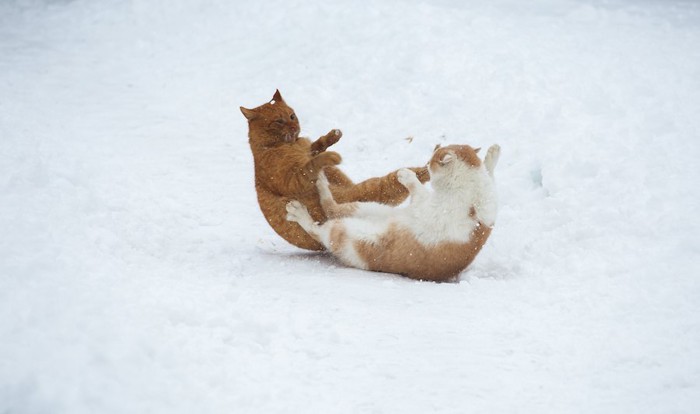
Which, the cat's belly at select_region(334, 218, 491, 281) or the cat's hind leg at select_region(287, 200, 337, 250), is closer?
the cat's belly at select_region(334, 218, 491, 281)

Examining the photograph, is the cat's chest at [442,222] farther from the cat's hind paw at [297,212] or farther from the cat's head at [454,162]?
the cat's hind paw at [297,212]

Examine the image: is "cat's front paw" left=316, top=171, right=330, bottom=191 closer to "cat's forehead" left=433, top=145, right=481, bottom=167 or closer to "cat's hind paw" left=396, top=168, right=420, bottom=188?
"cat's hind paw" left=396, top=168, right=420, bottom=188

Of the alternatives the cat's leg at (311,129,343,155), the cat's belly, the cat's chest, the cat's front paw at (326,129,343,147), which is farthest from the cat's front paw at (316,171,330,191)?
the cat's chest

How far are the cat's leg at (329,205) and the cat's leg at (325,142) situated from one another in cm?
17

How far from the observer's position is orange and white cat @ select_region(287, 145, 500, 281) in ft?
14.0

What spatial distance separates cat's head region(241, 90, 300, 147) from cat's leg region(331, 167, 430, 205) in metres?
0.59

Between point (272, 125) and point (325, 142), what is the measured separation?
0.42 m

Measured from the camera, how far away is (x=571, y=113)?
242 inches

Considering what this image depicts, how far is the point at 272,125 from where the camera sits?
4.61m

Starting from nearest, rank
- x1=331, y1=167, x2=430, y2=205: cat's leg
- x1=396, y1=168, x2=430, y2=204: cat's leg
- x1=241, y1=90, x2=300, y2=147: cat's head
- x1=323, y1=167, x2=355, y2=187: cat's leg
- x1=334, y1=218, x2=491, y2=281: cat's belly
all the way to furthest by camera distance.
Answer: x1=334, y1=218, x2=491, y2=281: cat's belly → x1=396, y1=168, x2=430, y2=204: cat's leg → x1=241, y1=90, x2=300, y2=147: cat's head → x1=331, y1=167, x2=430, y2=205: cat's leg → x1=323, y1=167, x2=355, y2=187: cat's leg

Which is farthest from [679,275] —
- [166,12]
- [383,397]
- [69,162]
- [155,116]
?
[166,12]

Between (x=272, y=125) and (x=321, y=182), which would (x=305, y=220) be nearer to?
(x=321, y=182)

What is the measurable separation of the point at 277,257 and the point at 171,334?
1.74 meters

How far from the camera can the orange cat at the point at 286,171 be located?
4508 mm
